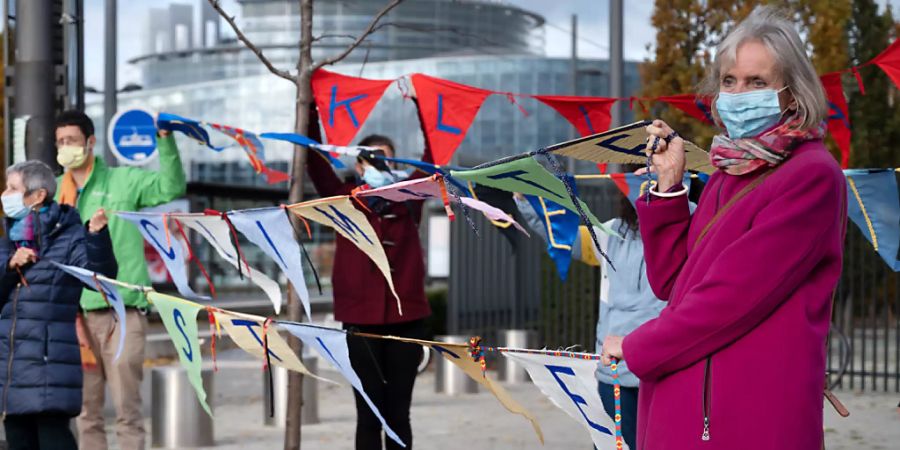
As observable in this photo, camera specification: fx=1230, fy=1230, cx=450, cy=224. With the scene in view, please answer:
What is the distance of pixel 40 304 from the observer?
546 cm

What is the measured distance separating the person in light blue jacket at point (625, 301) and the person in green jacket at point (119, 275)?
2261 millimetres

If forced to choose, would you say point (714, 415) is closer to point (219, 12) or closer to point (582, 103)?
point (219, 12)

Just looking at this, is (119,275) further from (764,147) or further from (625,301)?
(764,147)

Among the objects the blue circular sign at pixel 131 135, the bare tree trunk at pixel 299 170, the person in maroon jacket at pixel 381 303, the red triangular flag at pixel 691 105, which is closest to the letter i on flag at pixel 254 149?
the bare tree trunk at pixel 299 170

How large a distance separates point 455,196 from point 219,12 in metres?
2.40

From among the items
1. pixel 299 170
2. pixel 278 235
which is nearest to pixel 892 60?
pixel 299 170

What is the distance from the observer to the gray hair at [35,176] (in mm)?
5598

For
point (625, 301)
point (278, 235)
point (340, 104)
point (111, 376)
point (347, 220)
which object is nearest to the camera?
point (347, 220)

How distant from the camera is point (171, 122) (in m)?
5.61

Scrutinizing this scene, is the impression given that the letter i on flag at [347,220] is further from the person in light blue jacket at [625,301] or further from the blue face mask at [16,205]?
the blue face mask at [16,205]

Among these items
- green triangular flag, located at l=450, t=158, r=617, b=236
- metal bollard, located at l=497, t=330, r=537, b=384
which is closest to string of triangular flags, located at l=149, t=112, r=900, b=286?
green triangular flag, located at l=450, t=158, r=617, b=236

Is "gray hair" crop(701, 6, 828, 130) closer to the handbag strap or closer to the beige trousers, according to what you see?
the handbag strap

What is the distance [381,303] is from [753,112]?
136 inches

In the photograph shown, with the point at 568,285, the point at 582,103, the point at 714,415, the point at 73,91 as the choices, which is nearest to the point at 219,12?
the point at 73,91
